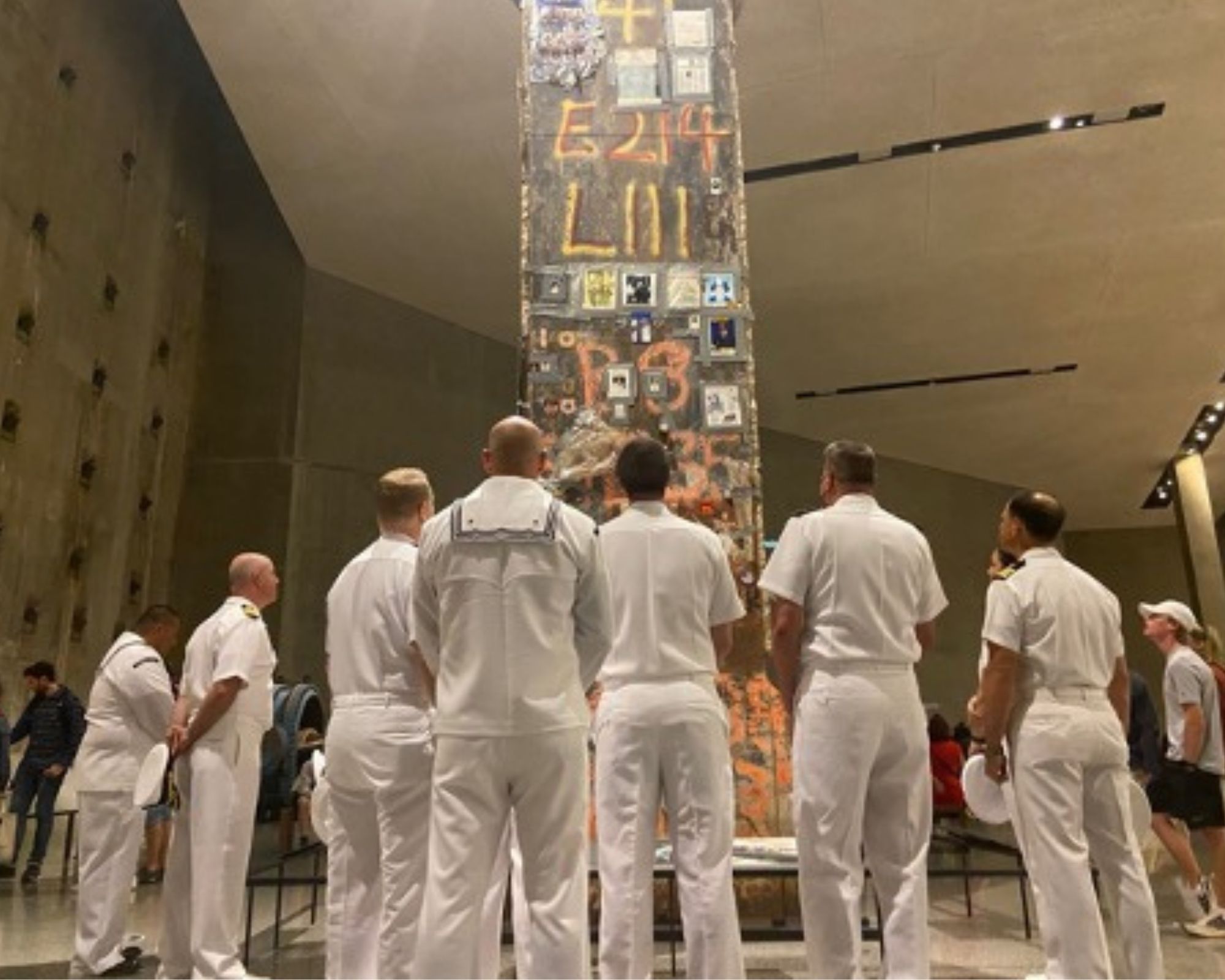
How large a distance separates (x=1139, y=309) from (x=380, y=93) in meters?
9.49

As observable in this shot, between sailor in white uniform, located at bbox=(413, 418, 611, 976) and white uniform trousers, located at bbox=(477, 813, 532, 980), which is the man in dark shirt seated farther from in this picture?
sailor in white uniform, located at bbox=(413, 418, 611, 976)

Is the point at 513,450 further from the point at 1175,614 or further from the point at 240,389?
the point at 240,389

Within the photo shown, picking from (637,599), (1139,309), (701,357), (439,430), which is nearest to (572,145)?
(701,357)

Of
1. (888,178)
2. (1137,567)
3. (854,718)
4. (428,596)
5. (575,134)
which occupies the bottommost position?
(854,718)

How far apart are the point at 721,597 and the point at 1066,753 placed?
4.05 feet

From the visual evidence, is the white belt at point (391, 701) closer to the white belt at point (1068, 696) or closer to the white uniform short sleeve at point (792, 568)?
the white uniform short sleeve at point (792, 568)

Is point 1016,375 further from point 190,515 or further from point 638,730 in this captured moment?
point 638,730

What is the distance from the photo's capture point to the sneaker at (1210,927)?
17.1 feet

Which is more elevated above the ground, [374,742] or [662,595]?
[662,595]

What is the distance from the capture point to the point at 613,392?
238 inches

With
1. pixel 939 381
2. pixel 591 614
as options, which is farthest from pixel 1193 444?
pixel 591 614

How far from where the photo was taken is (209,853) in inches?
163

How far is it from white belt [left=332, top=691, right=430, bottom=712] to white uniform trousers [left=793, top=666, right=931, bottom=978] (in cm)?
130

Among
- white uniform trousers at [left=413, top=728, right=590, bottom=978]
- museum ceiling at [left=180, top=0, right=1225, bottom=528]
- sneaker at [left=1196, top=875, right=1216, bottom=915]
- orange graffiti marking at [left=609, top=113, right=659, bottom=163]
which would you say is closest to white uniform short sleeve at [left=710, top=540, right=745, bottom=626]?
white uniform trousers at [left=413, top=728, right=590, bottom=978]
